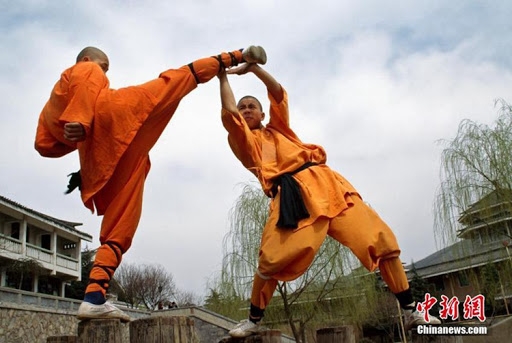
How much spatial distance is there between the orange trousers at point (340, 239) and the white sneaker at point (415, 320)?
136mm

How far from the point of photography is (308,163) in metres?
2.90

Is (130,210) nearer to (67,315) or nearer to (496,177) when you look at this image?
(496,177)

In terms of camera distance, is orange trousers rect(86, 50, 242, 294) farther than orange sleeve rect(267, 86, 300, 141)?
No

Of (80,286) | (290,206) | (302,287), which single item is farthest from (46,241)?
(290,206)

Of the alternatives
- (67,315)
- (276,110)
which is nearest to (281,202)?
(276,110)

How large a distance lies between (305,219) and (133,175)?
97 cm

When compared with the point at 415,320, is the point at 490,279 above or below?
above

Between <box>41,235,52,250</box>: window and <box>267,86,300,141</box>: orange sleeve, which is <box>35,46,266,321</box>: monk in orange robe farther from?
<box>41,235,52,250</box>: window

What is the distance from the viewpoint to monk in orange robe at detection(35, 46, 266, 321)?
242cm

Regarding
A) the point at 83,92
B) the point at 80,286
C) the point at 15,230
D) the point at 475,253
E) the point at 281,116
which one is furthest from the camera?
the point at 80,286

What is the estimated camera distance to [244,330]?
2645mm

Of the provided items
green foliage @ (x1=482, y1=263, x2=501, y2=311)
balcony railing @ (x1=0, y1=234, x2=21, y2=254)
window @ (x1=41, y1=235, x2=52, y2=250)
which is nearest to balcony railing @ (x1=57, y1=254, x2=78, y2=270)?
window @ (x1=41, y1=235, x2=52, y2=250)

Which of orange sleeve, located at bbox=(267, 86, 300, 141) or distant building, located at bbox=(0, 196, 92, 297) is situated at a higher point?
distant building, located at bbox=(0, 196, 92, 297)

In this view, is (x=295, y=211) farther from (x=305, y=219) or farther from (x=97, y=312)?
(x=97, y=312)
